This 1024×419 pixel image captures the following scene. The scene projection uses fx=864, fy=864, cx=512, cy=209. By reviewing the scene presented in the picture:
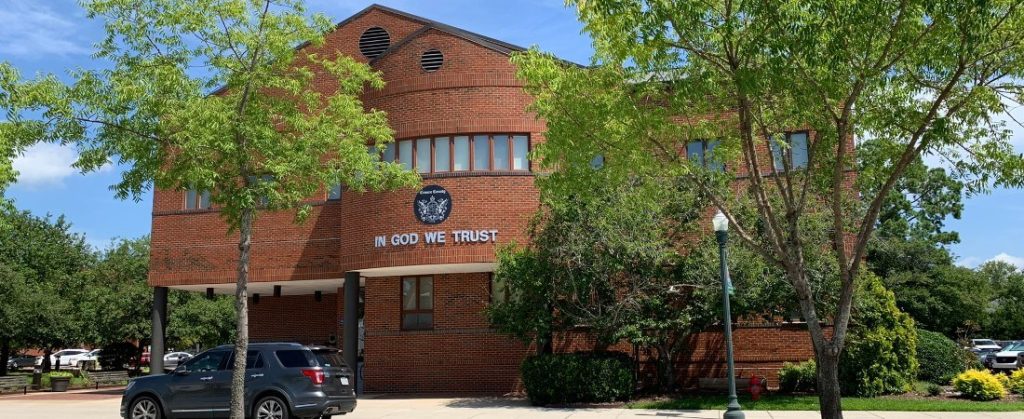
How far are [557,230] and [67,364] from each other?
4560cm

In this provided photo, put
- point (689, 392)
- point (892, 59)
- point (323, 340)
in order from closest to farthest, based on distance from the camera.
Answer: point (892, 59) → point (689, 392) → point (323, 340)

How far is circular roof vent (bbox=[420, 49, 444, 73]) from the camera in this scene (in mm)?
24516

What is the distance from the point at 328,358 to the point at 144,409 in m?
3.36

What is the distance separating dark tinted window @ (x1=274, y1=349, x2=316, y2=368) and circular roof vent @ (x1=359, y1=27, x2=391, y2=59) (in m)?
14.5

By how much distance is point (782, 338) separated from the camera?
2308 centimetres

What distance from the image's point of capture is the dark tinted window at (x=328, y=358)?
15117 mm

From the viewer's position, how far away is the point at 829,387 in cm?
1131

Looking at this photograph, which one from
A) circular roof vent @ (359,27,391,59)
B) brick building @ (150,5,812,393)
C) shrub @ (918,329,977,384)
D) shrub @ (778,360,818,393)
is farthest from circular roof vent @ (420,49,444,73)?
shrub @ (918,329,977,384)

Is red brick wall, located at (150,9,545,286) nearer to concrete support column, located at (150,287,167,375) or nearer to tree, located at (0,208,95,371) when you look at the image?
concrete support column, located at (150,287,167,375)

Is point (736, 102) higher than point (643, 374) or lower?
higher

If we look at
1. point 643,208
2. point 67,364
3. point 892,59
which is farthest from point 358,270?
point 67,364

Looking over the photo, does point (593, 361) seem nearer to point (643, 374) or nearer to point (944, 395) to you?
point (643, 374)

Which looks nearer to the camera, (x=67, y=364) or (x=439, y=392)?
(x=439, y=392)

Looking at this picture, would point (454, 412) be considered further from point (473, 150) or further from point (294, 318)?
point (294, 318)
